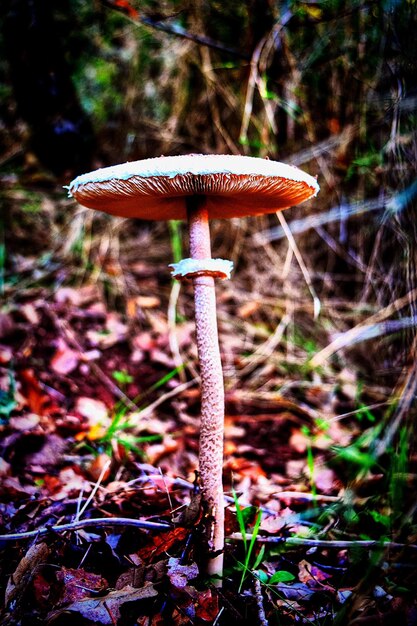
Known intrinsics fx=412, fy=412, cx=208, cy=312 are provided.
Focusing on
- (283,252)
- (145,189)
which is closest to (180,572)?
(145,189)

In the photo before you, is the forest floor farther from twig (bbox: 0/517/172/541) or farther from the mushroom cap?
the mushroom cap

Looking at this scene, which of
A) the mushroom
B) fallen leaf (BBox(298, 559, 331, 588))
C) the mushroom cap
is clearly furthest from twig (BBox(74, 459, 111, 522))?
the mushroom cap

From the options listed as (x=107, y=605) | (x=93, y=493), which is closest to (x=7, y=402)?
(x=93, y=493)

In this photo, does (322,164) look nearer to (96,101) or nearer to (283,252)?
(283,252)

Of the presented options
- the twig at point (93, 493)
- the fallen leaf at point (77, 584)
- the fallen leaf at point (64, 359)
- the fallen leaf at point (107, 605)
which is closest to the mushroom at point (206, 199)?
the fallen leaf at point (107, 605)

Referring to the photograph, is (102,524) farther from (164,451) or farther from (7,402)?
(7,402)

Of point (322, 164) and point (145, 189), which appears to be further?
point (322, 164)

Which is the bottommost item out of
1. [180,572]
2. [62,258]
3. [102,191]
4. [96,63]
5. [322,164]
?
[180,572]
